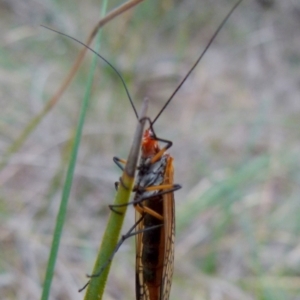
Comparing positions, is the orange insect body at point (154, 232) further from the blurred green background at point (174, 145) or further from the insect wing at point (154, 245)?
the blurred green background at point (174, 145)

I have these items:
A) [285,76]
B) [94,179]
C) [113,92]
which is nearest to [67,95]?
[113,92]

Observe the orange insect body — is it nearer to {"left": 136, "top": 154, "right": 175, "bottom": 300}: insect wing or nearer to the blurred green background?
{"left": 136, "top": 154, "right": 175, "bottom": 300}: insect wing

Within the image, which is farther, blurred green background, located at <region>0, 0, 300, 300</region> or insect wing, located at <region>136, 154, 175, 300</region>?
blurred green background, located at <region>0, 0, 300, 300</region>

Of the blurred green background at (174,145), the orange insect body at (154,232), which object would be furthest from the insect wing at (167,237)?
the blurred green background at (174,145)

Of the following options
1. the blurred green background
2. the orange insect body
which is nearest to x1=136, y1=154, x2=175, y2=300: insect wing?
the orange insect body

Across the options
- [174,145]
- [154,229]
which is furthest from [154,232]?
[174,145]

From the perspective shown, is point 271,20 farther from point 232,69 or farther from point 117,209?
point 117,209
